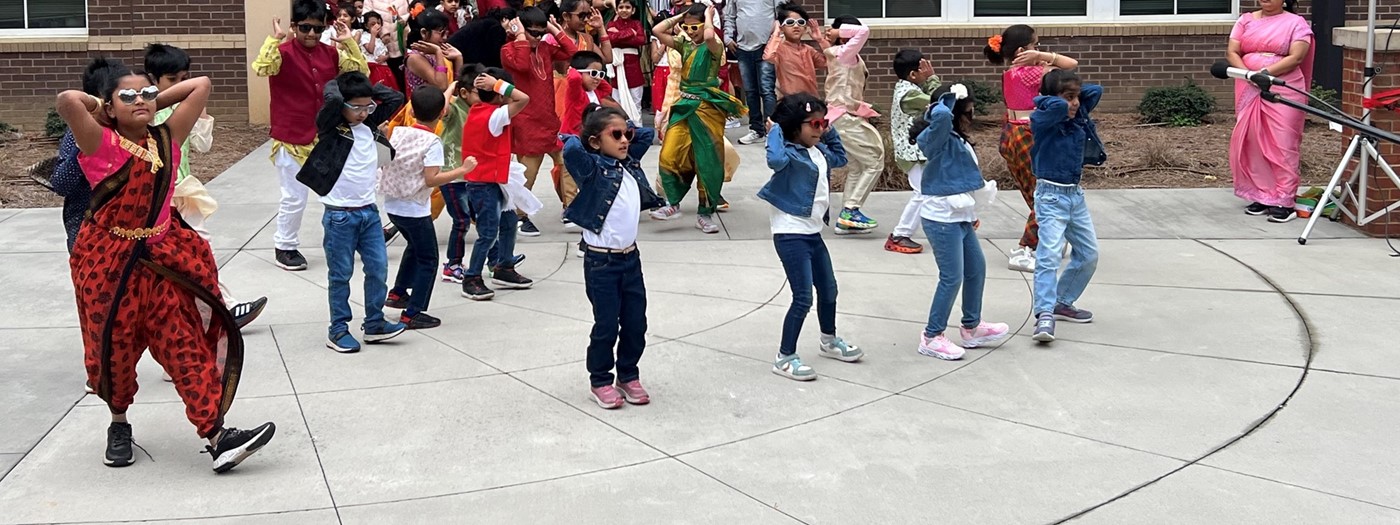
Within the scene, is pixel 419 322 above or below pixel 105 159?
below

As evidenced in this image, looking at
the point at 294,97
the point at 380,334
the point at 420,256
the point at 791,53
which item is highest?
the point at 791,53

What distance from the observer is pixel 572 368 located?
6898 mm

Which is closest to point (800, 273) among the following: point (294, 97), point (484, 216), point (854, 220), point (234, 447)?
point (484, 216)

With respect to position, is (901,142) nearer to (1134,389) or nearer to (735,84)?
(1134,389)

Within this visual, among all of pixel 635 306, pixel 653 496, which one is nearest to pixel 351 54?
pixel 635 306

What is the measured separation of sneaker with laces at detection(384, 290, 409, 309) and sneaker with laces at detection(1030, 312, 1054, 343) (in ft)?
11.0

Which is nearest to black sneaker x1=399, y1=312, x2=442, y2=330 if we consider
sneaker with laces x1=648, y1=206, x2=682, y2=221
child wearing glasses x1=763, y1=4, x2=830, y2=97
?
sneaker with laces x1=648, y1=206, x2=682, y2=221

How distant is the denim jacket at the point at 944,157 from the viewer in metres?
6.89

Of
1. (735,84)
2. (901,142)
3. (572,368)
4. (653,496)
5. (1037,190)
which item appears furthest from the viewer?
(735,84)

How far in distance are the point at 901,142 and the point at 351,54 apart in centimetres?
373

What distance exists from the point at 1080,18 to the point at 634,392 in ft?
36.4

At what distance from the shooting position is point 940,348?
7.05m

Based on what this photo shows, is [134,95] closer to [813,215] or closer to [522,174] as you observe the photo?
[813,215]

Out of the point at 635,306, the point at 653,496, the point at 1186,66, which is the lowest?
the point at 653,496
